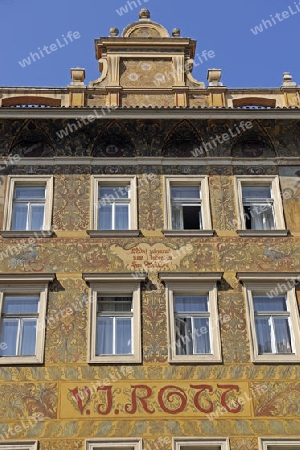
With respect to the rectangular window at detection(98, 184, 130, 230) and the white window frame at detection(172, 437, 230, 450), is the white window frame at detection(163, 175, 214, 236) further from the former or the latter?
the white window frame at detection(172, 437, 230, 450)

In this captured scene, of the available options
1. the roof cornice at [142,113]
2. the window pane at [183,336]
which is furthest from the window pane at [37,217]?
the window pane at [183,336]

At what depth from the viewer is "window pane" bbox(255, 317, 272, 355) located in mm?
12953

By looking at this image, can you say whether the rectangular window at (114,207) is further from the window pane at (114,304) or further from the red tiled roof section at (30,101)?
the red tiled roof section at (30,101)

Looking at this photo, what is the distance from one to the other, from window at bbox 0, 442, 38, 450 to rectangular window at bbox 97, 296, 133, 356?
1.94 metres

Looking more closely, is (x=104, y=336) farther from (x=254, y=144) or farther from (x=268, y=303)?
(x=254, y=144)

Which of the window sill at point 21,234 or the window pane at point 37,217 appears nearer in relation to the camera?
the window sill at point 21,234

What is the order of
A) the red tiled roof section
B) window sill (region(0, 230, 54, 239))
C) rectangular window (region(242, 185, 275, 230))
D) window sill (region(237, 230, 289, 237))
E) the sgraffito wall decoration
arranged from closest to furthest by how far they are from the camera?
the sgraffito wall decoration < window sill (region(0, 230, 54, 239)) < window sill (region(237, 230, 289, 237)) < rectangular window (region(242, 185, 275, 230)) < the red tiled roof section

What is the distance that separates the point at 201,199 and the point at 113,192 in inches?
71.4

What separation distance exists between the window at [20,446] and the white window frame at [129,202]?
415cm

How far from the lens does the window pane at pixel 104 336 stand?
1285cm

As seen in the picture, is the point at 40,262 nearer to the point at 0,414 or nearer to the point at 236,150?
the point at 0,414

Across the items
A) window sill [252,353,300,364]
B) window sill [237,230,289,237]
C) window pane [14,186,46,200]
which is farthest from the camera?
window pane [14,186,46,200]

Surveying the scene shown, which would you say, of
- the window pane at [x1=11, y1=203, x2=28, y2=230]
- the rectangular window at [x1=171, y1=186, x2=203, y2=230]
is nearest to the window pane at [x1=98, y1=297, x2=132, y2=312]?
the rectangular window at [x1=171, y1=186, x2=203, y2=230]

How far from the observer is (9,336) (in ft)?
42.4
